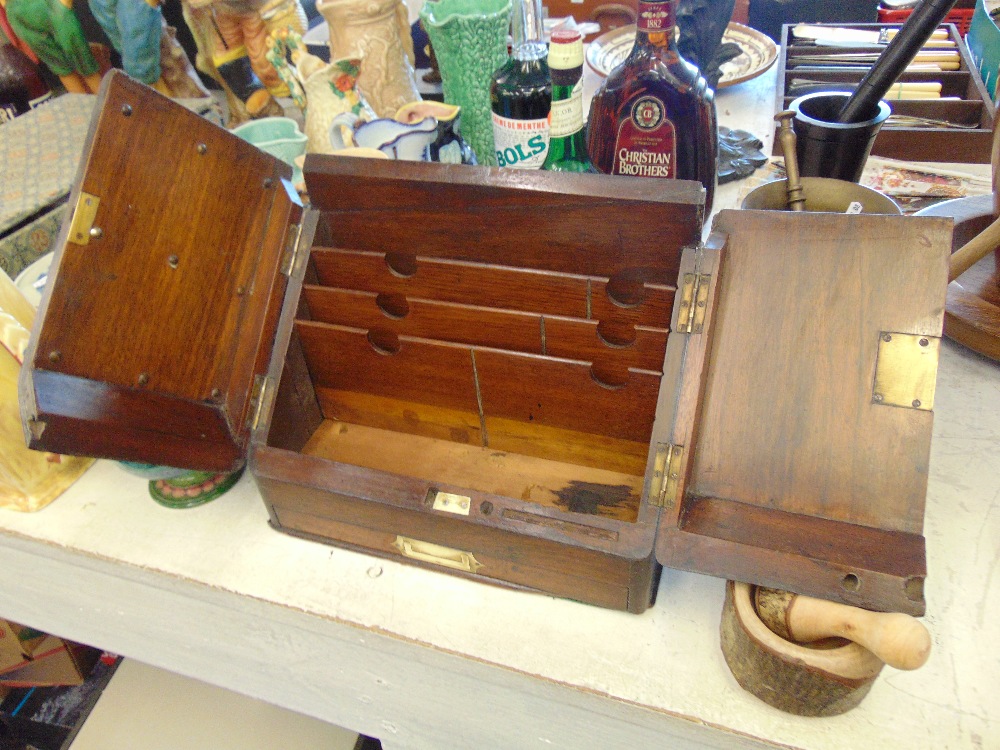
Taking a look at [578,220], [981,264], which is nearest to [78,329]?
[578,220]

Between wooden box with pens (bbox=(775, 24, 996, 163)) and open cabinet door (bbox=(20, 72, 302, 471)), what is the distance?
2.90 ft

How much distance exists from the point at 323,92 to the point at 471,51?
0.21 meters

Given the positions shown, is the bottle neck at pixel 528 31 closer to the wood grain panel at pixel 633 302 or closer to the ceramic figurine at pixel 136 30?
the wood grain panel at pixel 633 302

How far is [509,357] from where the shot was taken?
0.71 m

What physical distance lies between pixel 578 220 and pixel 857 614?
1.35 ft

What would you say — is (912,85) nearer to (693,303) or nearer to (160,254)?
(693,303)

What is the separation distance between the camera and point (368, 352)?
2.55 ft

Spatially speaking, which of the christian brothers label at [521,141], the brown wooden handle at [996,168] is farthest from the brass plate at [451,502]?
the brown wooden handle at [996,168]

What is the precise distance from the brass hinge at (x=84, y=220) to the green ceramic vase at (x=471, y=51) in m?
0.54

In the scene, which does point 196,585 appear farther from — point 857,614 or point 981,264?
point 981,264

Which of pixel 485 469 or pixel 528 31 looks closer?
pixel 485 469

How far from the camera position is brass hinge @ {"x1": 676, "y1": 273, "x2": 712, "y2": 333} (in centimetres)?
63

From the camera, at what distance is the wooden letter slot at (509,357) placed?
582 mm

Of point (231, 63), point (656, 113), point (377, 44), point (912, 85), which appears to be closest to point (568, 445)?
point (656, 113)
